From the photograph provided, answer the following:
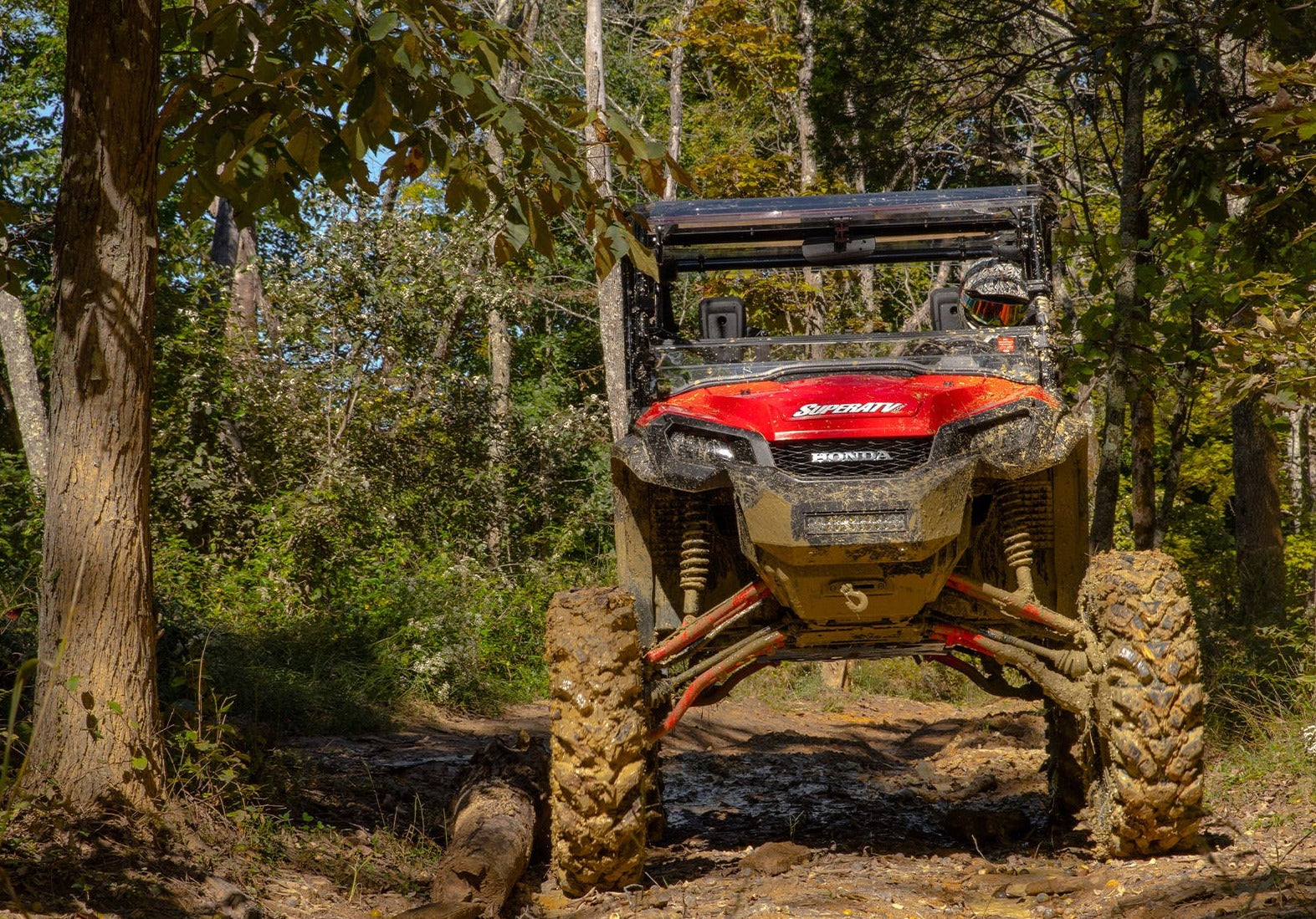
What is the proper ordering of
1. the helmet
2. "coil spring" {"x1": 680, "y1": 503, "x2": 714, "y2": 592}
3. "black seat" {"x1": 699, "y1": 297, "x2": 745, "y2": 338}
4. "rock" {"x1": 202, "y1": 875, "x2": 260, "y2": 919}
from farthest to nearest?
"black seat" {"x1": 699, "y1": 297, "x2": 745, "y2": 338} < the helmet < "coil spring" {"x1": 680, "y1": 503, "x2": 714, "y2": 592} < "rock" {"x1": 202, "y1": 875, "x2": 260, "y2": 919}

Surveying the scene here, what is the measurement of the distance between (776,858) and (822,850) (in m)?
0.49

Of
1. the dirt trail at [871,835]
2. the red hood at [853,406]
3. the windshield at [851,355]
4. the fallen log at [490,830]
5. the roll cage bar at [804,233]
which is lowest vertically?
the dirt trail at [871,835]

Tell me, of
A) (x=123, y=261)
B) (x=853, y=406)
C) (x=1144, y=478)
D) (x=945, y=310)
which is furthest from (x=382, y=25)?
(x=1144, y=478)

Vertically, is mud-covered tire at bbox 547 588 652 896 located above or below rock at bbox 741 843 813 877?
above

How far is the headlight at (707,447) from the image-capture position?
5035 mm

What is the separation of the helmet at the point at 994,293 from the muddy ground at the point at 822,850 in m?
2.39

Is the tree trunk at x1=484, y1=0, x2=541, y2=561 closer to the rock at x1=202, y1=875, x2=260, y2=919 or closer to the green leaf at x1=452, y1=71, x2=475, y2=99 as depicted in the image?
the green leaf at x1=452, y1=71, x2=475, y2=99

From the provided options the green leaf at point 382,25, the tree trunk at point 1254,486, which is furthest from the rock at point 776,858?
the tree trunk at point 1254,486

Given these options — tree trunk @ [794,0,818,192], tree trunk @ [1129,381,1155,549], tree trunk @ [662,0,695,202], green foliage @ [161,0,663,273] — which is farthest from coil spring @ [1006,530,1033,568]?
tree trunk @ [662,0,695,202]

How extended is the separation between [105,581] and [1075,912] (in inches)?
148

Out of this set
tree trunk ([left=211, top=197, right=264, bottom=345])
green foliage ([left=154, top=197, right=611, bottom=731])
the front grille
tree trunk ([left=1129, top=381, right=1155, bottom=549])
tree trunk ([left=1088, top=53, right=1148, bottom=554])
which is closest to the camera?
the front grille

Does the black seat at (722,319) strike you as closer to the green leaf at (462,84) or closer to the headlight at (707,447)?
the headlight at (707,447)

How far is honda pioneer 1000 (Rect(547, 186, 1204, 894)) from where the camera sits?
16.1 ft

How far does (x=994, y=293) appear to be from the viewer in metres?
6.25
